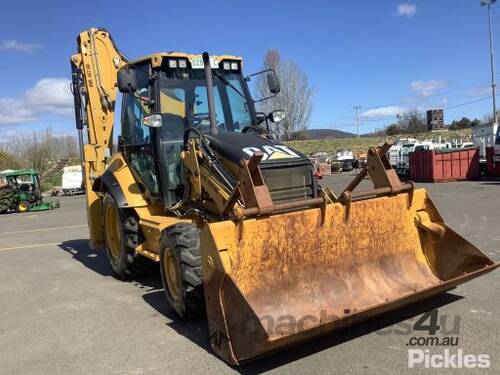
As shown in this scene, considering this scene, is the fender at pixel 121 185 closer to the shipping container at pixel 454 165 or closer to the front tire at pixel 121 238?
the front tire at pixel 121 238

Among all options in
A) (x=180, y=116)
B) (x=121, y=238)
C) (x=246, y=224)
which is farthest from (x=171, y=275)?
(x=180, y=116)

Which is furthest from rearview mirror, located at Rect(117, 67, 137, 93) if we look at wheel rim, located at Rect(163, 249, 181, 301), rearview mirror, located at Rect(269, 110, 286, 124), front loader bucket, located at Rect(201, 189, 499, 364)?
front loader bucket, located at Rect(201, 189, 499, 364)

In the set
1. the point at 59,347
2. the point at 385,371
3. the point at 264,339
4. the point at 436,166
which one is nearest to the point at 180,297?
the point at 59,347

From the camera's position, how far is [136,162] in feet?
25.4

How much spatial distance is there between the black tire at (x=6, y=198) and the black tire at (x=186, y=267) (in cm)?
2350

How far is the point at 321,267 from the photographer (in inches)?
196

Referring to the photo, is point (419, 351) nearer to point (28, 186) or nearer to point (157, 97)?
point (157, 97)

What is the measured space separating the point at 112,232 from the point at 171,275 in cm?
298

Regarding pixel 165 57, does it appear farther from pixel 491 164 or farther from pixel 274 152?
pixel 491 164

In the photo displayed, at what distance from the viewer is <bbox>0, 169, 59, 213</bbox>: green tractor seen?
2627cm

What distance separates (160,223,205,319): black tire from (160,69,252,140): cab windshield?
1721 millimetres

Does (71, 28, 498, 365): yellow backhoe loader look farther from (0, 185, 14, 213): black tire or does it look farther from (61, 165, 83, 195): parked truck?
(61, 165, 83, 195): parked truck

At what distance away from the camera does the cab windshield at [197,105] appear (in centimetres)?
682

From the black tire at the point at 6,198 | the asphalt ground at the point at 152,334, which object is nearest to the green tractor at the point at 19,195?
the black tire at the point at 6,198
